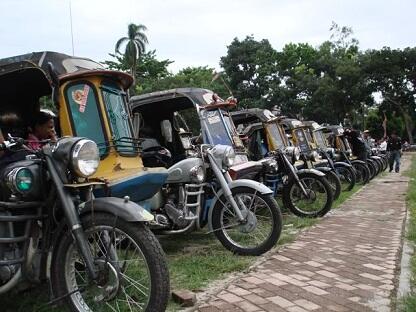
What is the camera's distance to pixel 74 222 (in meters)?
3.31

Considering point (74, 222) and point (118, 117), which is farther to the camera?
point (118, 117)

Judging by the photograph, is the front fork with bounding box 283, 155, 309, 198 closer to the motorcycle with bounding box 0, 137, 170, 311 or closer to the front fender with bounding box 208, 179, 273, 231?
the front fender with bounding box 208, 179, 273, 231

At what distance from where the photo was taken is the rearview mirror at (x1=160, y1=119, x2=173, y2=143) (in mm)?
8766

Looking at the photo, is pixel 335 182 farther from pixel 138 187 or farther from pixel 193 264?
pixel 138 187

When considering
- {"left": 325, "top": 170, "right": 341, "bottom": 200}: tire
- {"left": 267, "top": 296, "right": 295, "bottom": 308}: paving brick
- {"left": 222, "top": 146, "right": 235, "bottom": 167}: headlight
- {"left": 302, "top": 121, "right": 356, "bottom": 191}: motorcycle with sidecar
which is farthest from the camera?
{"left": 302, "top": 121, "right": 356, "bottom": 191}: motorcycle with sidecar

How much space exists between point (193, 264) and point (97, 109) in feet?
6.00

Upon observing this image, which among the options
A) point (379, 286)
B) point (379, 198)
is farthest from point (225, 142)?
point (379, 198)

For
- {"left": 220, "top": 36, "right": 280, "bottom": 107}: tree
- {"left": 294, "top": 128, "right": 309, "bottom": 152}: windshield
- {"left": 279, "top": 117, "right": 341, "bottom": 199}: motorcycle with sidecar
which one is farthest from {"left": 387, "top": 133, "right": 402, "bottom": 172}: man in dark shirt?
{"left": 220, "top": 36, "right": 280, "bottom": 107}: tree

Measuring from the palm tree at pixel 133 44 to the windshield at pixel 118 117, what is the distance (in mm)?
36021

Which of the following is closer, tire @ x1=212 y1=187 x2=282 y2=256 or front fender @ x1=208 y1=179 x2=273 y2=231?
tire @ x1=212 y1=187 x2=282 y2=256

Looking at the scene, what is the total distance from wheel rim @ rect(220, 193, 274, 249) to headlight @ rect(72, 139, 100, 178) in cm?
269

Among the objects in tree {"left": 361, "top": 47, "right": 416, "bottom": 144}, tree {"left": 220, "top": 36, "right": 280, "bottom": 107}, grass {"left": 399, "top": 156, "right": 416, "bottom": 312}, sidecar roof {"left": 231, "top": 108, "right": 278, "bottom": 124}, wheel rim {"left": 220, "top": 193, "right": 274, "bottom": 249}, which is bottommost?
grass {"left": 399, "top": 156, "right": 416, "bottom": 312}

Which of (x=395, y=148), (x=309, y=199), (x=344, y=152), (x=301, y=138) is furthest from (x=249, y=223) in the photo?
(x=395, y=148)

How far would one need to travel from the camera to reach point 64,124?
504 centimetres
